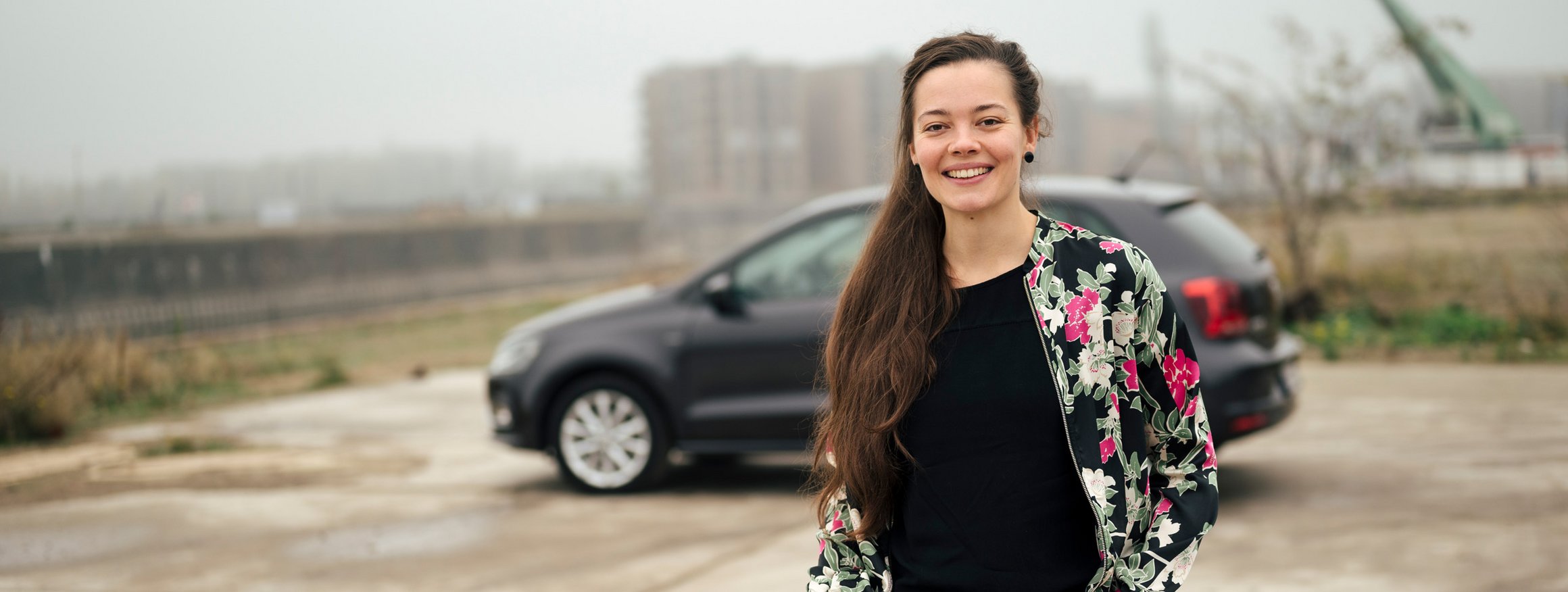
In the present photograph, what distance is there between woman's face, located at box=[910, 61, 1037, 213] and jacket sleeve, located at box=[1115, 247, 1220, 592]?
0.23m

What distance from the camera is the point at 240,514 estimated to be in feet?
24.1

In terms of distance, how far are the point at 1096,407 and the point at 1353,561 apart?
13.2 feet

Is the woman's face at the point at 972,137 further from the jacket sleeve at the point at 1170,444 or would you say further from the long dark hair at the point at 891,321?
the jacket sleeve at the point at 1170,444

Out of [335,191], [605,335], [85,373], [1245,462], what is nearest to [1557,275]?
[1245,462]

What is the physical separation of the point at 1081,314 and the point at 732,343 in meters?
5.35

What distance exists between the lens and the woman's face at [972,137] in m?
2.01

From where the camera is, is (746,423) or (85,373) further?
(85,373)

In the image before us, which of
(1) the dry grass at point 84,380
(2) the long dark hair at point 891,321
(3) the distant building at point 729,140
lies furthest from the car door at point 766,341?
(3) the distant building at point 729,140

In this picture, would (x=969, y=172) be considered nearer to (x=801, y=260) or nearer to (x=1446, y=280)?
(x=801, y=260)

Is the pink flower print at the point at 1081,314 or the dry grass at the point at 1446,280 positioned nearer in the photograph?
the pink flower print at the point at 1081,314

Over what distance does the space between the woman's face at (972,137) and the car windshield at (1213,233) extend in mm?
4850

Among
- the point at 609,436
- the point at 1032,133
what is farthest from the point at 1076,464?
the point at 609,436

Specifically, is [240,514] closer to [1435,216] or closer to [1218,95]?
[1218,95]

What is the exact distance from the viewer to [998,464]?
1.95m
